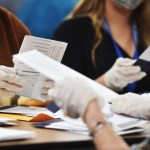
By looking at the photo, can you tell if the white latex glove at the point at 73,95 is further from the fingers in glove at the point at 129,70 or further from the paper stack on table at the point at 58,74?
the fingers in glove at the point at 129,70

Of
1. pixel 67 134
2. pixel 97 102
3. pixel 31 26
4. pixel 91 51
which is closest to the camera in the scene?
pixel 97 102

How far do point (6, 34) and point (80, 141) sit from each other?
114 cm

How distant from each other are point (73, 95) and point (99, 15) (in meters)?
1.78

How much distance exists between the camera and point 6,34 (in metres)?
2.30

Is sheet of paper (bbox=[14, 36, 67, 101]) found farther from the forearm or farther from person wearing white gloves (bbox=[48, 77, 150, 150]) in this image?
the forearm

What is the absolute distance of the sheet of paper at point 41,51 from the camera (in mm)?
1679

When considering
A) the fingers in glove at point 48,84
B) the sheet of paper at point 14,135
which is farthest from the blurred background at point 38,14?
the sheet of paper at point 14,135

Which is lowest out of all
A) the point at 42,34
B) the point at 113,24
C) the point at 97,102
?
the point at 42,34

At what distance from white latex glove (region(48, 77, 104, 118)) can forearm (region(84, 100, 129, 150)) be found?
20mm

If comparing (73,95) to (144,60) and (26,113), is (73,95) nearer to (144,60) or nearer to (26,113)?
(26,113)

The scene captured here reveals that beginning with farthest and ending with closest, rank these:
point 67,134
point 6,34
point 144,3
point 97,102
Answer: point 144,3, point 6,34, point 67,134, point 97,102

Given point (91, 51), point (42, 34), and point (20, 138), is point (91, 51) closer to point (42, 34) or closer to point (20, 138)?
point (42, 34)

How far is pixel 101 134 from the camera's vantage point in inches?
46.4

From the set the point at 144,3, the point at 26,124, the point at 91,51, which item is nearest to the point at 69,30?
the point at 91,51
